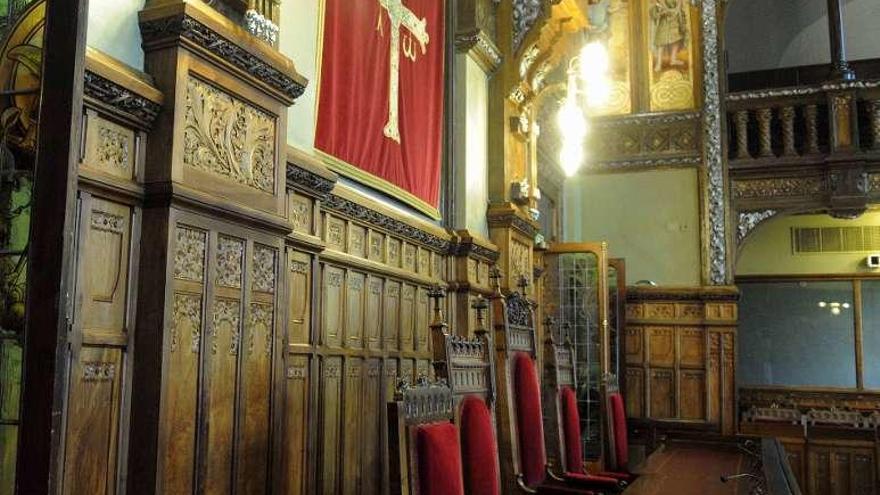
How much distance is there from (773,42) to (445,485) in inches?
395

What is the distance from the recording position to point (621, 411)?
530cm

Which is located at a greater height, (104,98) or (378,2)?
(378,2)

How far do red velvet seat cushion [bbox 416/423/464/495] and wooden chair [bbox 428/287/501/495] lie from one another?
0.96 feet

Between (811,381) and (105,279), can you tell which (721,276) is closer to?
(811,381)

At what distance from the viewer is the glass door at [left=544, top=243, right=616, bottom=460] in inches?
305

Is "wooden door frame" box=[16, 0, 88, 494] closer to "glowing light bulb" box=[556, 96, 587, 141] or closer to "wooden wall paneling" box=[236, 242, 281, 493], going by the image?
"wooden wall paneling" box=[236, 242, 281, 493]

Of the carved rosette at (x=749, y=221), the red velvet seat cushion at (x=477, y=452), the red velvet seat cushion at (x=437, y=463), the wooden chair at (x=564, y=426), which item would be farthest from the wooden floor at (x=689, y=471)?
the carved rosette at (x=749, y=221)

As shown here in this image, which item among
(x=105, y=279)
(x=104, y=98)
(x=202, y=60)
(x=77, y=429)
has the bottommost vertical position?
(x=77, y=429)

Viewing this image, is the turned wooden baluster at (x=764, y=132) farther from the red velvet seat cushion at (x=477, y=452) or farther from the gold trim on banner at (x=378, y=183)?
the red velvet seat cushion at (x=477, y=452)

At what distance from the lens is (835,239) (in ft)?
33.1

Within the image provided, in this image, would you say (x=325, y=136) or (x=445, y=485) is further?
(x=325, y=136)

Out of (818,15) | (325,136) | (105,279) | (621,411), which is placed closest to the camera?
(105,279)

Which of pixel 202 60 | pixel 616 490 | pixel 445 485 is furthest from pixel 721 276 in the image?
pixel 202 60

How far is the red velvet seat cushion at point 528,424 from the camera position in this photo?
156 inches
